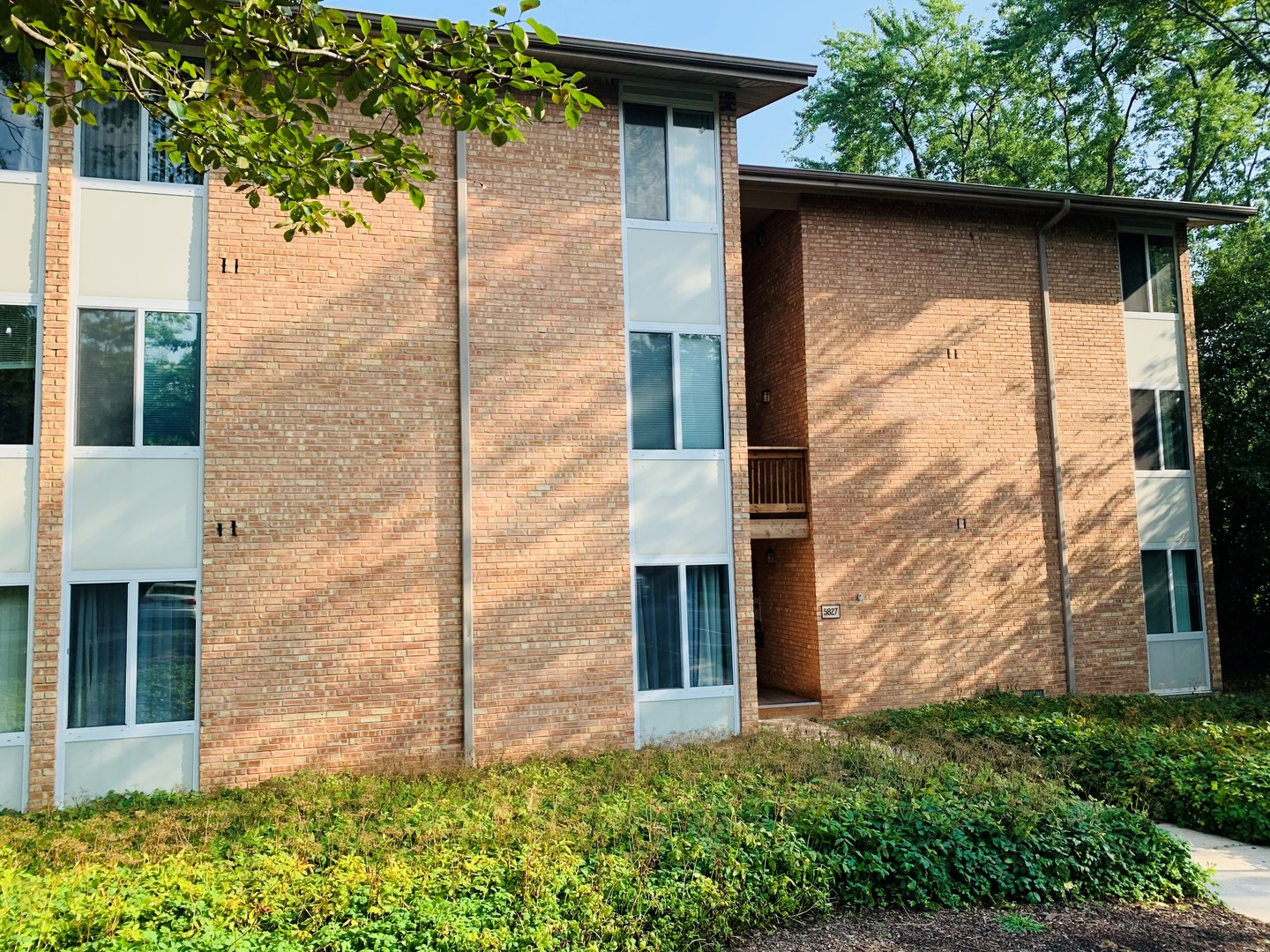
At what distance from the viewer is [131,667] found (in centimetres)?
883

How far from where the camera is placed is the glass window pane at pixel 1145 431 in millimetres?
14258

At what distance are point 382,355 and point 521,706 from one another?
445 cm

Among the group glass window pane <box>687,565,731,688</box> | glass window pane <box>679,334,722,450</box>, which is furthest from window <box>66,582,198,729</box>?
glass window pane <box>679,334,722,450</box>

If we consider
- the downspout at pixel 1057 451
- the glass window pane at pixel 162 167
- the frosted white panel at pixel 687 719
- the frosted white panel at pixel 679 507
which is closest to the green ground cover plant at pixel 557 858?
the frosted white panel at pixel 687 719

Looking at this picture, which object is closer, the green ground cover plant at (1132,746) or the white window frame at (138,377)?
the green ground cover plant at (1132,746)

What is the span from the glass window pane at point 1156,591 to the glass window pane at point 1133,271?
14.2ft

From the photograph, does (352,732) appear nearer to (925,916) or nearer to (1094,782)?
(925,916)

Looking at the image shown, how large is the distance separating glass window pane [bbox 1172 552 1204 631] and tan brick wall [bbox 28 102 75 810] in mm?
16144

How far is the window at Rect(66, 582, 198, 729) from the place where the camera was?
344 inches

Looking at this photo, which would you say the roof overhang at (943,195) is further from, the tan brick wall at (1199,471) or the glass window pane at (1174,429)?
the glass window pane at (1174,429)

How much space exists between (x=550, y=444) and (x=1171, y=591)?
11.1m

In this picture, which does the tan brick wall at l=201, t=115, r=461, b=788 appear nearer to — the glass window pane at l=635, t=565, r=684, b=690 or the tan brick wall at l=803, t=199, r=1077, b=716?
the glass window pane at l=635, t=565, r=684, b=690

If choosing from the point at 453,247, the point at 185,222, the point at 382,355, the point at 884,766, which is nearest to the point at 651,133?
the point at 453,247

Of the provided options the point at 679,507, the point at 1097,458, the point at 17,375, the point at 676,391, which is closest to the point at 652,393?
the point at 676,391
